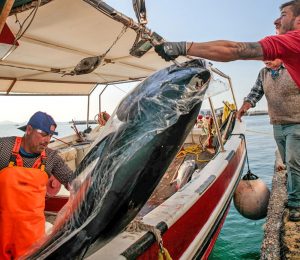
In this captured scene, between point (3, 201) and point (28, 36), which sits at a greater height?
point (28, 36)

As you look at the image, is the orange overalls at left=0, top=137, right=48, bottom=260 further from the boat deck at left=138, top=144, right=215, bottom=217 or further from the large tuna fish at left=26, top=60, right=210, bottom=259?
the boat deck at left=138, top=144, right=215, bottom=217

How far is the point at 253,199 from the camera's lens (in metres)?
4.43

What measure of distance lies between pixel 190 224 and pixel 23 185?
161cm

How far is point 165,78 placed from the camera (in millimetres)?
1528

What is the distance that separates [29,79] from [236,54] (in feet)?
18.1

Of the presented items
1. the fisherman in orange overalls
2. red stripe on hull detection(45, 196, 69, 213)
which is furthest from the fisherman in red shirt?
red stripe on hull detection(45, 196, 69, 213)

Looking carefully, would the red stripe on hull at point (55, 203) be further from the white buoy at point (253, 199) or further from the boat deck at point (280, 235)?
the white buoy at point (253, 199)

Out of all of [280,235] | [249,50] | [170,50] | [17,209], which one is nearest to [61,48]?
[17,209]

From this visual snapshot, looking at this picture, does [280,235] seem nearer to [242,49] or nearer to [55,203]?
[242,49]

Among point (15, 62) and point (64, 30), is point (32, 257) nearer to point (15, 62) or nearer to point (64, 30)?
point (64, 30)

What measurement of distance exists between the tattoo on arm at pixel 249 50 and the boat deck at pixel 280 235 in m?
1.93

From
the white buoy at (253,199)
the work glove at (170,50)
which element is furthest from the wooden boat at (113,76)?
the work glove at (170,50)

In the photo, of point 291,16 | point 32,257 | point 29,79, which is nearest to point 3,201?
point 32,257

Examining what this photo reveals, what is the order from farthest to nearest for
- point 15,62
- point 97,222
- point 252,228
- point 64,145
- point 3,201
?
point 64,145, point 252,228, point 15,62, point 3,201, point 97,222
